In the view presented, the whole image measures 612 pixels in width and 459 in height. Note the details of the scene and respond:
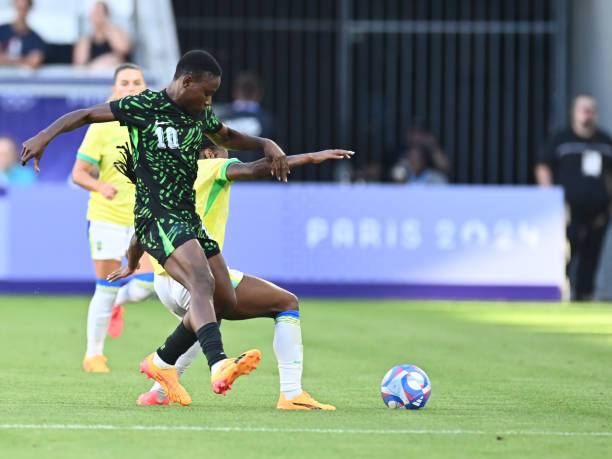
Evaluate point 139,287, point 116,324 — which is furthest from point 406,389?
point 116,324

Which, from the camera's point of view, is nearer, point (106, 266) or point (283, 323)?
point (283, 323)

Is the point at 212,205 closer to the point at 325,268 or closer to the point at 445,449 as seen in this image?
the point at 445,449

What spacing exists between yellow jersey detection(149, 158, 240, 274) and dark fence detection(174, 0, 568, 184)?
51.9 feet

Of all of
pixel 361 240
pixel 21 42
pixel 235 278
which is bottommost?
pixel 361 240

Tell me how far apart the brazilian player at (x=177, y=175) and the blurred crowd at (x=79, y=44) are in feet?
45.3

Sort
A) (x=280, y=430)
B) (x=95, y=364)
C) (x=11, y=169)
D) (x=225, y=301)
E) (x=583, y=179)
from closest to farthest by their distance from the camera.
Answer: (x=280, y=430) < (x=225, y=301) < (x=95, y=364) < (x=583, y=179) < (x=11, y=169)

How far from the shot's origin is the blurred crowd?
22.1 metres

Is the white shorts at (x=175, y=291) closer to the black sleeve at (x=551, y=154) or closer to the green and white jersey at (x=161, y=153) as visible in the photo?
the green and white jersey at (x=161, y=153)

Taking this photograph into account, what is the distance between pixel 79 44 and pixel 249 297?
14.4 meters

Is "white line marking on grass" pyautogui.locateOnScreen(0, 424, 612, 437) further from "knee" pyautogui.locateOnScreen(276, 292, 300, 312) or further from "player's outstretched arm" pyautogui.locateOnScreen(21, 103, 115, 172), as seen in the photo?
"player's outstretched arm" pyautogui.locateOnScreen(21, 103, 115, 172)

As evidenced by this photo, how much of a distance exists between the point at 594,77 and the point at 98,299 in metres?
14.0

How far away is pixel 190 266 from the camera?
8164mm

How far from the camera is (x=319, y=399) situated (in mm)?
9305

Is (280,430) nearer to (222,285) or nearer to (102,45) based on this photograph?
(222,285)
